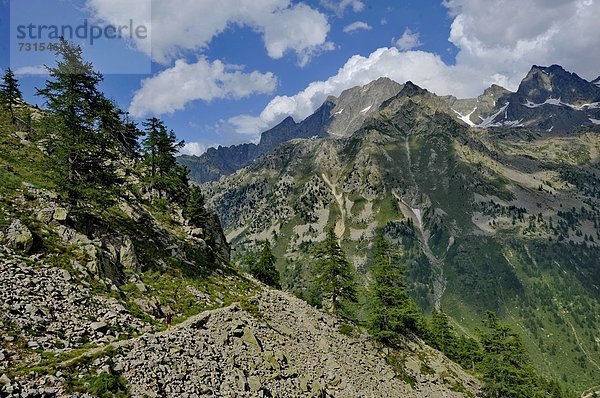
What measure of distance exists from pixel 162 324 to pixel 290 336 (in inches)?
554

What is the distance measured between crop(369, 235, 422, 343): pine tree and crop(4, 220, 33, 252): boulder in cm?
3839

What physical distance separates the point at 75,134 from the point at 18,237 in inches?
512

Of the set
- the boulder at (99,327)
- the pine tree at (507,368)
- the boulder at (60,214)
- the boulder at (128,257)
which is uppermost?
the boulder at (60,214)

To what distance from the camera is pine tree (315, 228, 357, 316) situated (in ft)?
180

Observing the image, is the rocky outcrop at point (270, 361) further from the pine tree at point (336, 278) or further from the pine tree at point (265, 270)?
the pine tree at point (265, 270)

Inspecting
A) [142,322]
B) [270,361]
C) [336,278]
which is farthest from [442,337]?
[142,322]

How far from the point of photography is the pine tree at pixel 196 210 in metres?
59.9

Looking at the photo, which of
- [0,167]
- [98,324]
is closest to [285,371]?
[98,324]

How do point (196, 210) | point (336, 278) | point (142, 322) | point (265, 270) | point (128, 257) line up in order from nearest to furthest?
1. point (142, 322)
2. point (128, 257)
3. point (336, 278)
4. point (196, 210)
5. point (265, 270)

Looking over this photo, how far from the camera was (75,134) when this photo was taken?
34.8 meters

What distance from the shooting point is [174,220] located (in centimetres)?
5747

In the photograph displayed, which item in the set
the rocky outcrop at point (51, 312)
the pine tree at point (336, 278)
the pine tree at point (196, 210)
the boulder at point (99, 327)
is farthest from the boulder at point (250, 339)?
the pine tree at point (196, 210)

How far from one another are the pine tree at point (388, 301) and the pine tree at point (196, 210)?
29.6 meters

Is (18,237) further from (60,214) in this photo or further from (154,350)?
(154,350)
